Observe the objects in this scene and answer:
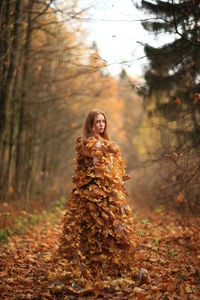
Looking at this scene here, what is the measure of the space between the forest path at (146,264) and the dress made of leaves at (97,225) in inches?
13.0

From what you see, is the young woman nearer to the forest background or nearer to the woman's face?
the woman's face

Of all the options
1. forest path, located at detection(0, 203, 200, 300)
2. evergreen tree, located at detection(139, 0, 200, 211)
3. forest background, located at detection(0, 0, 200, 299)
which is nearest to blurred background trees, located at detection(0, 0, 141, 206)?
forest background, located at detection(0, 0, 200, 299)

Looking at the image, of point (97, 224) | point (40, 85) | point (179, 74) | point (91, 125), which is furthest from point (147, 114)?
point (40, 85)

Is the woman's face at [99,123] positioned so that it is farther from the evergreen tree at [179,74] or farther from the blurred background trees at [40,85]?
the evergreen tree at [179,74]

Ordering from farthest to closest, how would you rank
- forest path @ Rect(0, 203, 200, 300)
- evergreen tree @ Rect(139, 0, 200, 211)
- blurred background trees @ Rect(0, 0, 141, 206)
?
blurred background trees @ Rect(0, 0, 141, 206) → evergreen tree @ Rect(139, 0, 200, 211) → forest path @ Rect(0, 203, 200, 300)

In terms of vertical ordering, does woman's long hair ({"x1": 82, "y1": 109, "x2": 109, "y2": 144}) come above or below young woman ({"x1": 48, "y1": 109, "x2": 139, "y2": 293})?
above

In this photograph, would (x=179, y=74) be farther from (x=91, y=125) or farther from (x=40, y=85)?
(x=40, y=85)

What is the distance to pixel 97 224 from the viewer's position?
15.3 ft

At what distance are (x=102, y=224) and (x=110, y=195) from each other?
42 centimetres

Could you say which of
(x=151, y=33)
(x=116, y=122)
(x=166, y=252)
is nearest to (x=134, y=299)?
(x=166, y=252)

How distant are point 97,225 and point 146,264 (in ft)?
4.16

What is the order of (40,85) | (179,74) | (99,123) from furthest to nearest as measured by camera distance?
(40,85), (179,74), (99,123)

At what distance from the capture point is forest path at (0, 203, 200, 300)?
4156 millimetres

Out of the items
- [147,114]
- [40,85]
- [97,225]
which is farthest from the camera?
[40,85]
